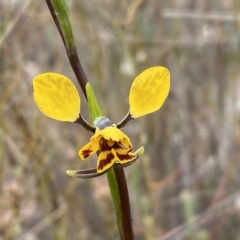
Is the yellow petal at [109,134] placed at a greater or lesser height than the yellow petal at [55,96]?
lesser

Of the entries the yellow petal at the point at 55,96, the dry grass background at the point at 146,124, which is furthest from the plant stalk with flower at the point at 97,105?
the dry grass background at the point at 146,124

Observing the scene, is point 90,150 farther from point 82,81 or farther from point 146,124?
point 146,124

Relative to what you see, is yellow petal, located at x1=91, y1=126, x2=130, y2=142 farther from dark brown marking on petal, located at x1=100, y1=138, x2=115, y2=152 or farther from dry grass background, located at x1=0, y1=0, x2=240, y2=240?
dry grass background, located at x1=0, y1=0, x2=240, y2=240

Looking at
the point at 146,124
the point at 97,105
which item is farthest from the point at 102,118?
the point at 146,124

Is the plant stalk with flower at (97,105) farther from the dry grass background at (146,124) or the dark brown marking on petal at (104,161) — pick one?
the dry grass background at (146,124)

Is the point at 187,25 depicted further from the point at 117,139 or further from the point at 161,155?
the point at 117,139

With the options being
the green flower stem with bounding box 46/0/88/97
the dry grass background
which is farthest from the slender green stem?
the dry grass background
